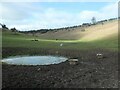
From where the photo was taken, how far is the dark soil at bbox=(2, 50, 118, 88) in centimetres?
1788

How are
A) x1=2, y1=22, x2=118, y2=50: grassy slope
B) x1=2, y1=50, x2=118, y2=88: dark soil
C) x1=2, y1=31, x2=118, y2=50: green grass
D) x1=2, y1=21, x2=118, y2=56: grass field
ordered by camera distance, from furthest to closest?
1. x1=2, y1=22, x2=118, y2=50: grassy slope
2. x1=2, y1=31, x2=118, y2=50: green grass
3. x1=2, y1=21, x2=118, y2=56: grass field
4. x1=2, y1=50, x2=118, y2=88: dark soil

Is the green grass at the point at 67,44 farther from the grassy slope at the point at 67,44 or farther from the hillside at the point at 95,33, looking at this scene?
the hillside at the point at 95,33

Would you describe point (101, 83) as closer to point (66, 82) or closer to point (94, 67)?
point (66, 82)

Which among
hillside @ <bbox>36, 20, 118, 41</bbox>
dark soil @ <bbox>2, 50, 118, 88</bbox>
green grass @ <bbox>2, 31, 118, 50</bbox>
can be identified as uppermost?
hillside @ <bbox>36, 20, 118, 41</bbox>

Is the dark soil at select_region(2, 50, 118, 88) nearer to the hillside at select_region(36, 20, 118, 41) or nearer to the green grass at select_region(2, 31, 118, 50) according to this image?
the green grass at select_region(2, 31, 118, 50)

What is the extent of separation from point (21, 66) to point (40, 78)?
529 cm

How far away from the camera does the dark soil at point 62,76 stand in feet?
58.6

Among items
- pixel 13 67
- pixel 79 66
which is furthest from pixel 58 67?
pixel 13 67

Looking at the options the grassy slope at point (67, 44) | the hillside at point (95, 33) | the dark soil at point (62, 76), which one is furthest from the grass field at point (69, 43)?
the dark soil at point (62, 76)

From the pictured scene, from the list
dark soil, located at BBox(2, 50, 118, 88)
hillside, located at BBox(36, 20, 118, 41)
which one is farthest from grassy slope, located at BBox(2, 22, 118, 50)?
dark soil, located at BBox(2, 50, 118, 88)

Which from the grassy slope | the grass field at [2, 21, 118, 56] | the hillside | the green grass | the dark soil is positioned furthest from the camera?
the hillside

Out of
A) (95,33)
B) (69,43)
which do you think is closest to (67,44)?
(69,43)

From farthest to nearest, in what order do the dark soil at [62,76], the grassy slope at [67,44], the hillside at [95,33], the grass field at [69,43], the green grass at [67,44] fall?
the hillside at [95,33] → the grassy slope at [67,44] → the green grass at [67,44] → the grass field at [69,43] → the dark soil at [62,76]

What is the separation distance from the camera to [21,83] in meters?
18.0
